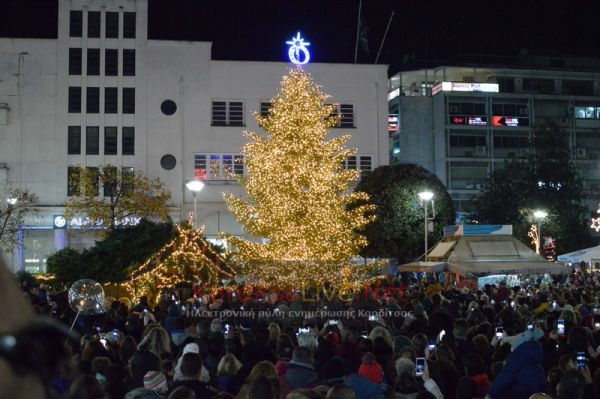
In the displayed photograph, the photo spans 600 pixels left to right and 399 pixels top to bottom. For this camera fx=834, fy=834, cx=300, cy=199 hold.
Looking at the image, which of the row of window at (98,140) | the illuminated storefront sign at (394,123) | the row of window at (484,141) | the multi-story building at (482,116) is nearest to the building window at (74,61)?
the row of window at (98,140)

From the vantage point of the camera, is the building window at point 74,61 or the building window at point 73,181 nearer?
the building window at point 73,181

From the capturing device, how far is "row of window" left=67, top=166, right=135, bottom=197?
159ft

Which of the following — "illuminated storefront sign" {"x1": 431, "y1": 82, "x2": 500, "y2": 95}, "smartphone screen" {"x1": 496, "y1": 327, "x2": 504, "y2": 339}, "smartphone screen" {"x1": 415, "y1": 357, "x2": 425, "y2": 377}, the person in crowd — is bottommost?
"smartphone screen" {"x1": 496, "y1": 327, "x2": 504, "y2": 339}

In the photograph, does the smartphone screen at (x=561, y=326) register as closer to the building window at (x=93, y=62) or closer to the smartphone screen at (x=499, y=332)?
the smartphone screen at (x=499, y=332)

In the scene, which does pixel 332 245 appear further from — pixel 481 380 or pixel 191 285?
pixel 481 380

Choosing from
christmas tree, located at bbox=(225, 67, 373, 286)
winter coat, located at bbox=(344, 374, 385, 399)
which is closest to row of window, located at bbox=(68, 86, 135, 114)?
christmas tree, located at bbox=(225, 67, 373, 286)

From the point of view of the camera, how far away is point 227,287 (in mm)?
27109

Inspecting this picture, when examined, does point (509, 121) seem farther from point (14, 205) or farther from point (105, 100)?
point (14, 205)

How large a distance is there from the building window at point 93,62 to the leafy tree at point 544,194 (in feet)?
98.0

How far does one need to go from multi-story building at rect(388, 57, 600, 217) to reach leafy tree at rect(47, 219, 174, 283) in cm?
5195

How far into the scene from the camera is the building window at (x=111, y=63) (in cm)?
5128

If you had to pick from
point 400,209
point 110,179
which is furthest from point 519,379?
point 110,179

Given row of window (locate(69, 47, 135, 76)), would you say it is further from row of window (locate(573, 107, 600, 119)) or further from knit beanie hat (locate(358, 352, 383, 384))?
row of window (locate(573, 107, 600, 119))

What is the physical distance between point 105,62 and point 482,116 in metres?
39.9
